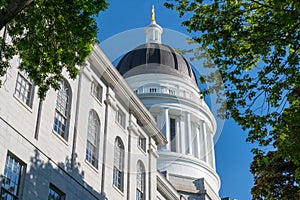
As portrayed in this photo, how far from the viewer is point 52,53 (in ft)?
55.2

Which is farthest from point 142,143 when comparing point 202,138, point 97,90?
point 202,138

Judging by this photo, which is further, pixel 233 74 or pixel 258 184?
pixel 258 184

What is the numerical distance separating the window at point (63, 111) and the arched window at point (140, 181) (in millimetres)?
8656

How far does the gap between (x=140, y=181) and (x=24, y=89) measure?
517 inches

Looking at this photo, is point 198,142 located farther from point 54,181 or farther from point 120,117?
point 54,181

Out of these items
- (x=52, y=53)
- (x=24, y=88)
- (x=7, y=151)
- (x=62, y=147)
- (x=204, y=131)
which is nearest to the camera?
(x=52, y=53)

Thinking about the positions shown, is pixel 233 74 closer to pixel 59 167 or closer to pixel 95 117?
pixel 59 167

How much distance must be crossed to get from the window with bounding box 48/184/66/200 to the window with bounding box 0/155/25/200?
2.30 meters

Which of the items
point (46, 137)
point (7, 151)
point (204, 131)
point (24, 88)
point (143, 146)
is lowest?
point (7, 151)

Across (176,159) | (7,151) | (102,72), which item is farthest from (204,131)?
(7,151)

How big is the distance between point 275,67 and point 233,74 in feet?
4.63

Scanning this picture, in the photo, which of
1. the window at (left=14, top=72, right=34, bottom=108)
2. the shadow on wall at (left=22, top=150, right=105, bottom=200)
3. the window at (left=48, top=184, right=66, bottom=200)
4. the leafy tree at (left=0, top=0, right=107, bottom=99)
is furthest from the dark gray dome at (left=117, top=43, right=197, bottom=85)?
the leafy tree at (left=0, top=0, right=107, bottom=99)

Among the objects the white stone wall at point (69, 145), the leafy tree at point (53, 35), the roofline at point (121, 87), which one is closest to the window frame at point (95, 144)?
the white stone wall at point (69, 145)

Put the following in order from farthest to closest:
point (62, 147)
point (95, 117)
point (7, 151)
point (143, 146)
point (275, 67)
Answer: point (143, 146), point (95, 117), point (62, 147), point (7, 151), point (275, 67)
